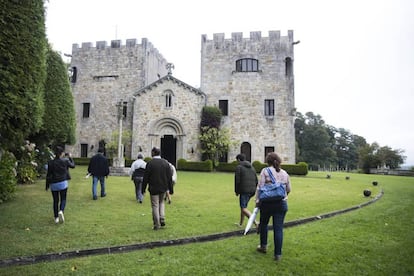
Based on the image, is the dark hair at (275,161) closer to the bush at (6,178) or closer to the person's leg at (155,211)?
the person's leg at (155,211)

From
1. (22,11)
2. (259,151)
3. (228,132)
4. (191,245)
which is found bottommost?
(191,245)

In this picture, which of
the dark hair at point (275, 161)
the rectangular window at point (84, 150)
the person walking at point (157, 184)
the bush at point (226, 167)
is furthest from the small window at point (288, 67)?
the dark hair at point (275, 161)

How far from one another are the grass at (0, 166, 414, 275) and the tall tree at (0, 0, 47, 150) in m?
2.42

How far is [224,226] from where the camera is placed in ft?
21.6

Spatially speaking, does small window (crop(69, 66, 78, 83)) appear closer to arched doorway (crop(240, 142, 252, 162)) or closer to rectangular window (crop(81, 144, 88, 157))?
rectangular window (crop(81, 144, 88, 157))

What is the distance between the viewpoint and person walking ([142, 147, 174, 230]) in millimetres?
6203

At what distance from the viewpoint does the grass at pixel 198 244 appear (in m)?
4.30

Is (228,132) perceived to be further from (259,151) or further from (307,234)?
(307,234)

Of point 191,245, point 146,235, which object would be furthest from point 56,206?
point 191,245

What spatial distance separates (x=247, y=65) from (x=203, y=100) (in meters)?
5.52

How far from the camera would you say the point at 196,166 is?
23141 mm

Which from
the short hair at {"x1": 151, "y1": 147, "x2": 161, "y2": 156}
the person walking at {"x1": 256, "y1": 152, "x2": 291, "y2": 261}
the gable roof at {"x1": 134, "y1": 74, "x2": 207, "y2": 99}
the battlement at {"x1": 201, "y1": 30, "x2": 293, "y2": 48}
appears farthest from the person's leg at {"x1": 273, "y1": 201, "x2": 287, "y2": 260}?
the battlement at {"x1": 201, "y1": 30, "x2": 293, "y2": 48}

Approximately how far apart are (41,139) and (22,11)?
900cm

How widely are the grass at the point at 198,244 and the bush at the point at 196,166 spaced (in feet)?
43.7
